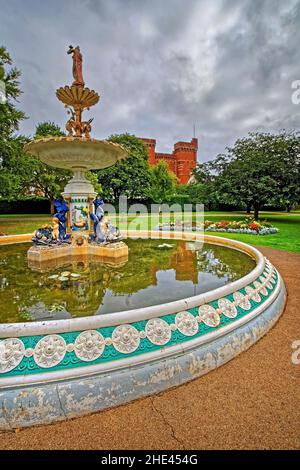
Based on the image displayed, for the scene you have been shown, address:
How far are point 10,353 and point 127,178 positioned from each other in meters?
39.2

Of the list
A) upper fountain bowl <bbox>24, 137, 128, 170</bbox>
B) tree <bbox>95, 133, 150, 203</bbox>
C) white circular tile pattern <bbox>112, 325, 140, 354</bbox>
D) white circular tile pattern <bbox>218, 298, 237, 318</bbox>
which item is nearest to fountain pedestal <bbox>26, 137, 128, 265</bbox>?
upper fountain bowl <bbox>24, 137, 128, 170</bbox>

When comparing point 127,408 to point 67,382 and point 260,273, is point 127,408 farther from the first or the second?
point 260,273

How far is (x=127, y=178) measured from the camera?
4044 centimetres

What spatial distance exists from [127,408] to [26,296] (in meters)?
2.61

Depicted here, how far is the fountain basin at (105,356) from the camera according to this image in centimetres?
247

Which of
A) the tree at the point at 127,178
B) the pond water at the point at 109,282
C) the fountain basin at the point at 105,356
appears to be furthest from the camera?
the tree at the point at 127,178

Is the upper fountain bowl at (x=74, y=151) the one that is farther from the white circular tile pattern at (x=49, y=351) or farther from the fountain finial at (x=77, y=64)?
the white circular tile pattern at (x=49, y=351)

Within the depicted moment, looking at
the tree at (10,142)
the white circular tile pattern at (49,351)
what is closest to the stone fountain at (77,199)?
the white circular tile pattern at (49,351)

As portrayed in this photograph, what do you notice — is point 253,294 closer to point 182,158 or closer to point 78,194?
point 78,194

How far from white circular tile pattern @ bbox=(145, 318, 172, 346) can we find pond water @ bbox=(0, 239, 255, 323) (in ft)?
2.67

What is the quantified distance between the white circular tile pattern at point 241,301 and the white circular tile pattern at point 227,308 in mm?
152

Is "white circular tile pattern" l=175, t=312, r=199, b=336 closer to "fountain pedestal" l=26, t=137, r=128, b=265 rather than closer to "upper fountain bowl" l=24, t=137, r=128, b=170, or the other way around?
"fountain pedestal" l=26, t=137, r=128, b=265

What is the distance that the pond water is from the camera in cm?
388

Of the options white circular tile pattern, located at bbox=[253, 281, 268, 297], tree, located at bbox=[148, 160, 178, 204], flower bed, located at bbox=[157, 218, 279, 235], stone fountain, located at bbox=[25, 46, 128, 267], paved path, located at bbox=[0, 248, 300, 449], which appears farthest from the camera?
tree, located at bbox=[148, 160, 178, 204]
